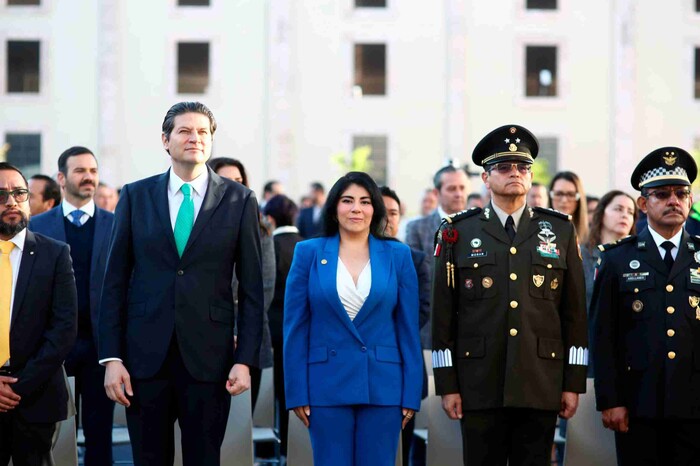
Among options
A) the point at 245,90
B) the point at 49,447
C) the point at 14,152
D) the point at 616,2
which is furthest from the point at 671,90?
the point at 49,447

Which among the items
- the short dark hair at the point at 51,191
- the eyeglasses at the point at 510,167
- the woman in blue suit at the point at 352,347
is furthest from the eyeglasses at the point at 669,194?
the short dark hair at the point at 51,191

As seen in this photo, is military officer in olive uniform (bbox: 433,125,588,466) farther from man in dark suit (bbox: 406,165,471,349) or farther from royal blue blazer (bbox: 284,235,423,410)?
man in dark suit (bbox: 406,165,471,349)

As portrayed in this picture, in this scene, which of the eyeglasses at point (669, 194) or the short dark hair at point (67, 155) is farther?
the short dark hair at point (67, 155)

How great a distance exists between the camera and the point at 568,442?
7125mm

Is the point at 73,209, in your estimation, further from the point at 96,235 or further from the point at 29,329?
the point at 29,329

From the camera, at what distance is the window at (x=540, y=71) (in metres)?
36.0

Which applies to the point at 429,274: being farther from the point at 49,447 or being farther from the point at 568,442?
the point at 49,447

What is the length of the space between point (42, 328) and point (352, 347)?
1634 mm

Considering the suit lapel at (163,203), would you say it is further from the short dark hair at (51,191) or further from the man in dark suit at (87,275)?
the short dark hair at (51,191)

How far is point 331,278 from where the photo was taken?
19.3 feet

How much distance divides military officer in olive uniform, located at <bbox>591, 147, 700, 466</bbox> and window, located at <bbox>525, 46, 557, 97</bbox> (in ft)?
99.5

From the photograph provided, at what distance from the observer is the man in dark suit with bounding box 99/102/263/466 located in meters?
5.44

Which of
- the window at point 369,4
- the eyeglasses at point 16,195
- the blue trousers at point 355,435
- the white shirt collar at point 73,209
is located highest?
the window at point 369,4

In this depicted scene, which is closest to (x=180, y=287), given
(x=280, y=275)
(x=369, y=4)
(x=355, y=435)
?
(x=355, y=435)
